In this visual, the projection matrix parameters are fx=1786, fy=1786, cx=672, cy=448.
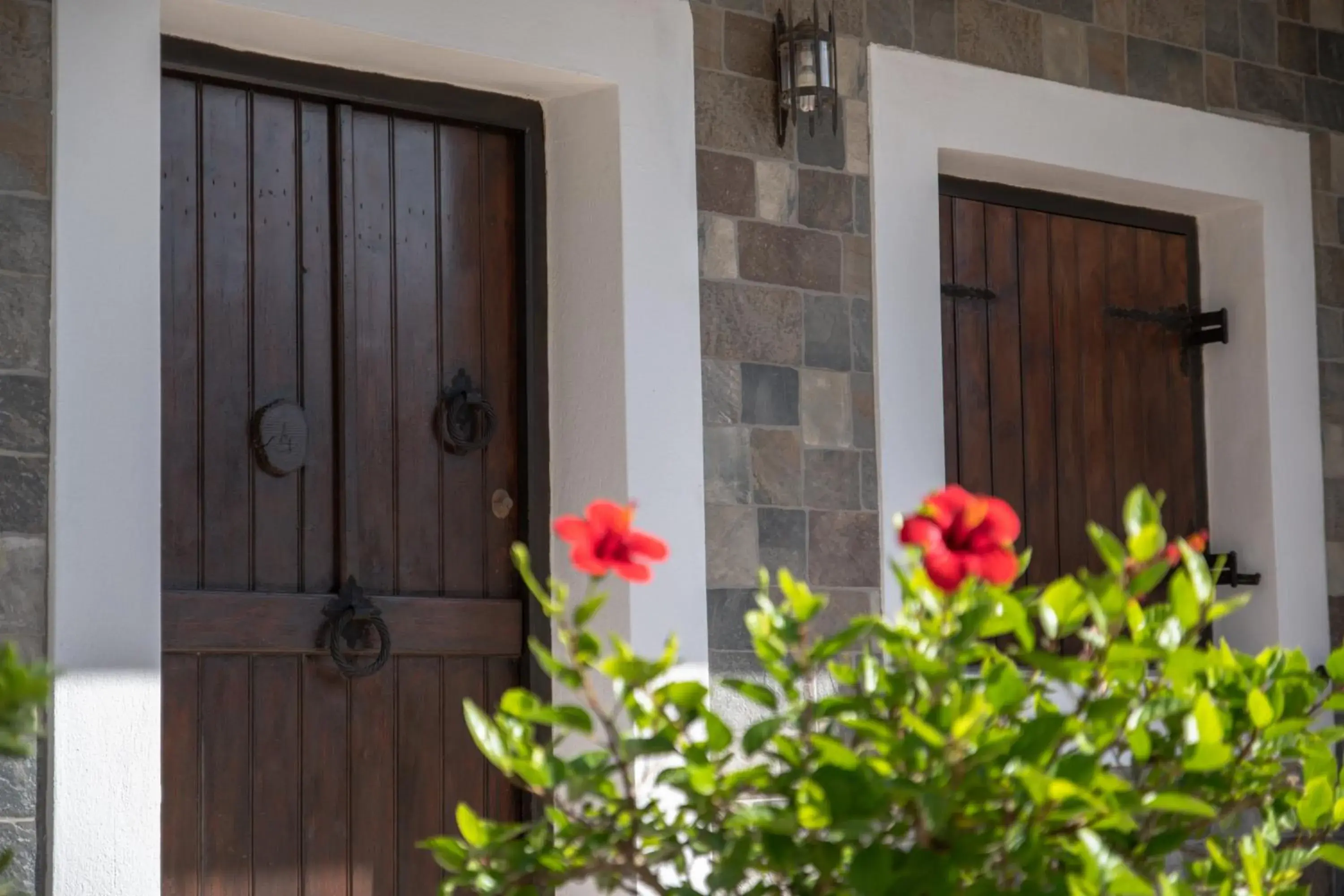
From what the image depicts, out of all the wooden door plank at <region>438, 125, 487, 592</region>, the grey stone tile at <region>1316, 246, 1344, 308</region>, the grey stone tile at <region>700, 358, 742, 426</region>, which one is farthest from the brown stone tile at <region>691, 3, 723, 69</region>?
the grey stone tile at <region>1316, 246, 1344, 308</region>

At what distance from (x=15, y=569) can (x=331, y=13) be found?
1.21 meters

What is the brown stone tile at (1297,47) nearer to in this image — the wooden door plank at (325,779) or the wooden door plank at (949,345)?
the wooden door plank at (949,345)

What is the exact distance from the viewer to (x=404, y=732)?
3.66m

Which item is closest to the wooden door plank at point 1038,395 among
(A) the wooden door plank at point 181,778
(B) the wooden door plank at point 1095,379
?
(B) the wooden door plank at point 1095,379

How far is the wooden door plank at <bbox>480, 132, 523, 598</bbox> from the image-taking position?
3.83 metres

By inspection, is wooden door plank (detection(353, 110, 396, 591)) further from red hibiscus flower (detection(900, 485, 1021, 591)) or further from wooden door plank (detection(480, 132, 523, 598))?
red hibiscus flower (detection(900, 485, 1021, 591))

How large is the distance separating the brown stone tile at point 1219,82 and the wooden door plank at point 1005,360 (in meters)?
0.71

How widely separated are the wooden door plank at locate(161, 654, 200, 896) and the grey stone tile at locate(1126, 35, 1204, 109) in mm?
2846

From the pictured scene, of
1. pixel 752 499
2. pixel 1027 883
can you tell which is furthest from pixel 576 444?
pixel 1027 883

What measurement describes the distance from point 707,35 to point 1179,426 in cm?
185

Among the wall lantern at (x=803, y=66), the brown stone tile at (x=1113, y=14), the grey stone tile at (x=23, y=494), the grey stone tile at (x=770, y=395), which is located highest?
the brown stone tile at (x=1113, y=14)

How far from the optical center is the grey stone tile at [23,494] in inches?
118

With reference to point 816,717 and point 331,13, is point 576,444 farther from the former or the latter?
point 816,717

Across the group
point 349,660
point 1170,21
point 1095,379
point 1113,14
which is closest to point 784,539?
point 349,660
